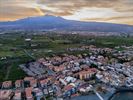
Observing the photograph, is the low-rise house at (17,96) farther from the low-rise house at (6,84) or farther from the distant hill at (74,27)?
the distant hill at (74,27)

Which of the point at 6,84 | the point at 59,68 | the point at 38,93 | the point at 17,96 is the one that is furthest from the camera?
the point at 59,68

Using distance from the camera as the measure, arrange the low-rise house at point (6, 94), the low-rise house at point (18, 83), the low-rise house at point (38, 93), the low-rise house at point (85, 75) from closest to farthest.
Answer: the low-rise house at point (6, 94) → the low-rise house at point (38, 93) → the low-rise house at point (18, 83) → the low-rise house at point (85, 75)

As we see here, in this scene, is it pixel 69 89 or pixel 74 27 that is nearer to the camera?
pixel 69 89

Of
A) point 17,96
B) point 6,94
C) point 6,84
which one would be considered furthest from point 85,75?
point 6,94

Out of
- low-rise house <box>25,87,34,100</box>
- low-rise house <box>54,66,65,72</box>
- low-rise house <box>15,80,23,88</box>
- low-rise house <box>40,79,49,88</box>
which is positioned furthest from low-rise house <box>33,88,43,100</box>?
low-rise house <box>54,66,65,72</box>

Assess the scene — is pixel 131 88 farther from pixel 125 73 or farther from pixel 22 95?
pixel 22 95

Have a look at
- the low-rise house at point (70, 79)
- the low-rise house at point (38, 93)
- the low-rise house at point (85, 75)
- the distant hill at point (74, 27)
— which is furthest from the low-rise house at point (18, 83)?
the distant hill at point (74, 27)

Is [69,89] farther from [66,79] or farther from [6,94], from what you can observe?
[6,94]

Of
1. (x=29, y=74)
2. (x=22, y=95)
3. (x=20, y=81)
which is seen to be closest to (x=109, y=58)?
(x=29, y=74)

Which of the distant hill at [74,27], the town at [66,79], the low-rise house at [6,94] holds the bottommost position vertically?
the distant hill at [74,27]
